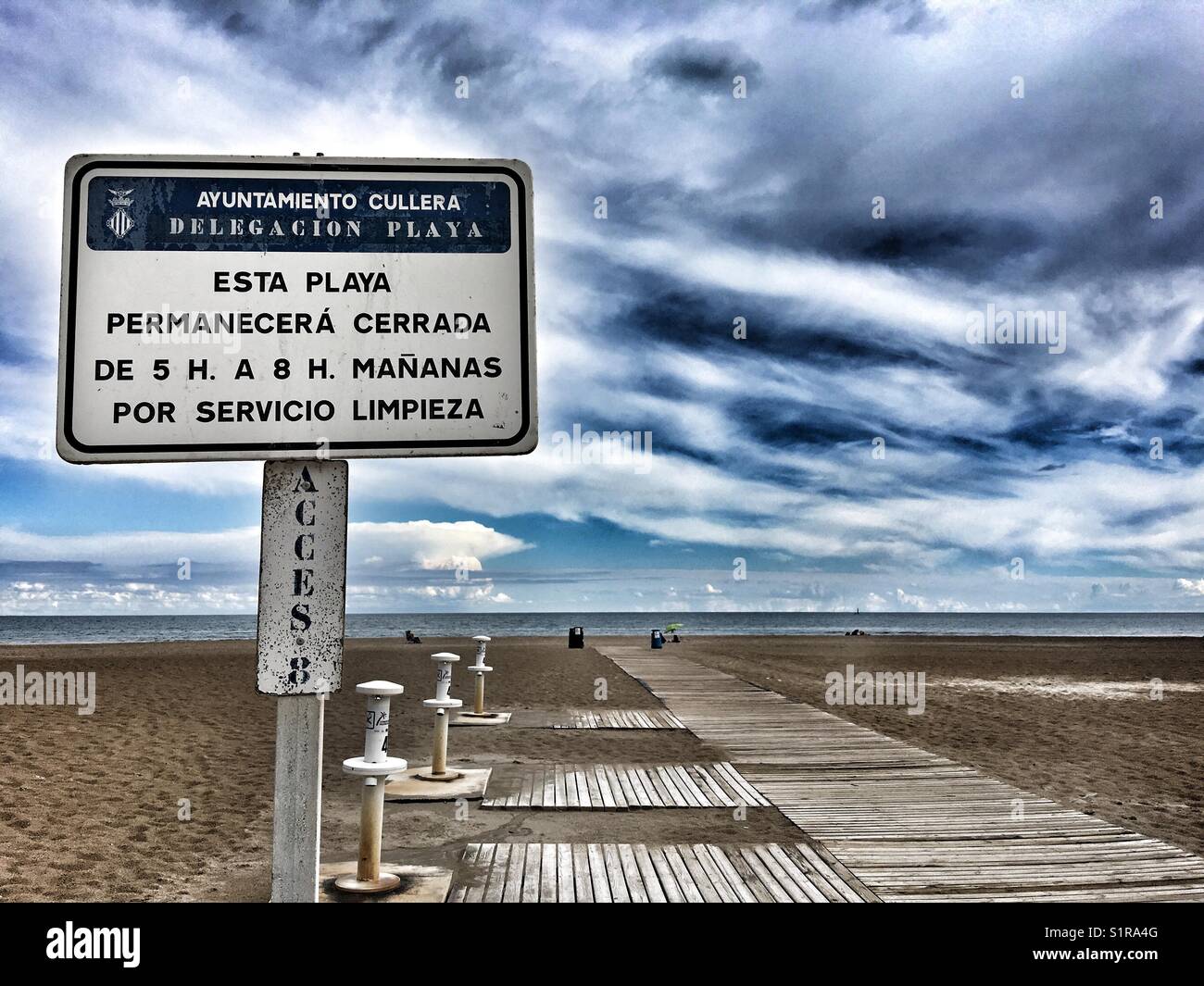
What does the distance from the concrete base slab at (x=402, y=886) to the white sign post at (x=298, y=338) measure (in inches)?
119

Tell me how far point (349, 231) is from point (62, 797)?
841cm

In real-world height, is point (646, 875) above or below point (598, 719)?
above

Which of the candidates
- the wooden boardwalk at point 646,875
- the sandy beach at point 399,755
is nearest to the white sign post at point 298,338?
the wooden boardwalk at point 646,875

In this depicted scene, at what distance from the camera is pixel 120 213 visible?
1941 millimetres

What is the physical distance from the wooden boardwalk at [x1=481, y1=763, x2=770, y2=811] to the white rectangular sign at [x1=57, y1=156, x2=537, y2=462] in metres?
5.94

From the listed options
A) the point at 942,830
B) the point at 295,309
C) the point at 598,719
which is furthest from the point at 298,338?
the point at 598,719

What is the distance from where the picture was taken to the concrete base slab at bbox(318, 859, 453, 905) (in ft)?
15.1

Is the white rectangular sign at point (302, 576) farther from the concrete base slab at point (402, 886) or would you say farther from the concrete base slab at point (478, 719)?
the concrete base slab at point (478, 719)

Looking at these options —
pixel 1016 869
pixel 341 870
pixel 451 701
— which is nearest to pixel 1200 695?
pixel 1016 869

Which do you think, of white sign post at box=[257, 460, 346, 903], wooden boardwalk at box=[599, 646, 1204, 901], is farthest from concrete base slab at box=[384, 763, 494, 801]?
white sign post at box=[257, 460, 346, 903]

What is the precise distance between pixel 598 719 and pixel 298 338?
12.0 m

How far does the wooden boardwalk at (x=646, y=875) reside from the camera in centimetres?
468

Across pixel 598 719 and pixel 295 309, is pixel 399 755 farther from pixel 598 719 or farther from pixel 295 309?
pixel 295 309

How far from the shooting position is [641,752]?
10156 mm
